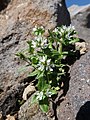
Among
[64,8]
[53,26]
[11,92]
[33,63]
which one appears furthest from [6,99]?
[64,8]

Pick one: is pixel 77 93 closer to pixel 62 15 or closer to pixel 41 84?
pixel 41 84

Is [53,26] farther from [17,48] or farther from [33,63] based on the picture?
[33,63]

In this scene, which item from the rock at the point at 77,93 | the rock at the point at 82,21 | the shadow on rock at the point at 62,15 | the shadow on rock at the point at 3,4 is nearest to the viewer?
the rock at the point at 77,93

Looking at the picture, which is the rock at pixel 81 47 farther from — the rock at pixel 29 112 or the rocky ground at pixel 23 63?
the rock at pixel 29 112

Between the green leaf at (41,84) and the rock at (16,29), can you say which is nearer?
the green leaf at (41,84)

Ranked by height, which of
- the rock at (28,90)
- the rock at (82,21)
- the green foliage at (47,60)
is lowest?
the rock at (82,21)

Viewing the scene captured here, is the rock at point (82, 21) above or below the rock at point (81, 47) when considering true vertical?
below

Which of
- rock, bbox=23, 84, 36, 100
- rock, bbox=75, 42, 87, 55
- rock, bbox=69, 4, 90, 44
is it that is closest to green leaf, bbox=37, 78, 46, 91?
rock, bbox=23, 84, 36, 100

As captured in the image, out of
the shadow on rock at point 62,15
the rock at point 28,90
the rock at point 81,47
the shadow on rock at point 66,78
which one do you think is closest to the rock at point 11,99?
the rock at point 28,90
